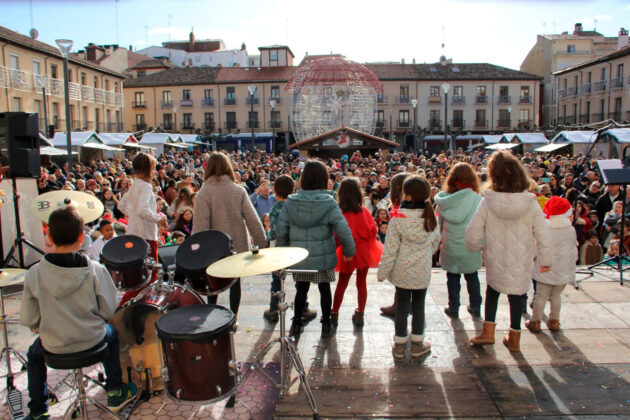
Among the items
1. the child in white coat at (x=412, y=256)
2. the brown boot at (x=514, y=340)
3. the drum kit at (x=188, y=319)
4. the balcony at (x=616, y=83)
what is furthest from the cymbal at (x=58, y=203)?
the balcony at (x=616, y=83)

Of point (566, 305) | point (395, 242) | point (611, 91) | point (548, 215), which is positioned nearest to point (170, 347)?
point (395, 242)

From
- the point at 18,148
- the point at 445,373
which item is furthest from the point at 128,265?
the point at 18,148

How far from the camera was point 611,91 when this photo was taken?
37094 millimetres

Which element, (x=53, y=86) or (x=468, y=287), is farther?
(x=53, y=86)

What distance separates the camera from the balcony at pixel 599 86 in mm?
38312

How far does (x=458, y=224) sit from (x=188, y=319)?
2.64 m

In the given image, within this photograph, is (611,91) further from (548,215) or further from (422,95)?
(548,215)

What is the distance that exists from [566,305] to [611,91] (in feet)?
129

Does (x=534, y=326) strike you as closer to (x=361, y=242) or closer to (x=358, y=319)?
(x=358, y=319)

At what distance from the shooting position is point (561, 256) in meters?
4.27

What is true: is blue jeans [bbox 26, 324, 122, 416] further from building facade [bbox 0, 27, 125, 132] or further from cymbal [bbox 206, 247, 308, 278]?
building facade [bbox 0, 27, 125, 132]

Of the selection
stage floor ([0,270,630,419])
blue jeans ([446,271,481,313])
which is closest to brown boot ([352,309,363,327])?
stage floor ([0,270,630,419])

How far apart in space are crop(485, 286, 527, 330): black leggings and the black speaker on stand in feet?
16.3

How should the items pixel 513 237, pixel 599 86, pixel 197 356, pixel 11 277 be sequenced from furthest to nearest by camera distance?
1. pixel 599 86
2. pixel 513 237
3. pixel 11 277
4. pixel 197 356
